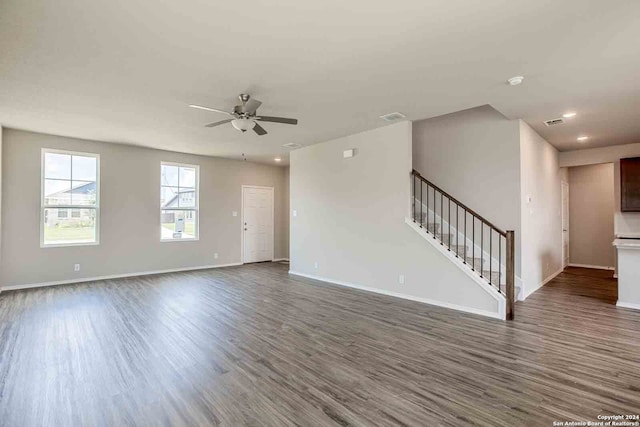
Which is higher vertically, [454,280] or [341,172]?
[341,172]

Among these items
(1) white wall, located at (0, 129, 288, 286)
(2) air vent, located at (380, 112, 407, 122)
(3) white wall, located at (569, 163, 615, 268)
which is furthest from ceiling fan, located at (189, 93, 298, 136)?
(3) white wall, located at (569, 163, 615, 268)

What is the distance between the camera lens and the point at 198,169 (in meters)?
7.71

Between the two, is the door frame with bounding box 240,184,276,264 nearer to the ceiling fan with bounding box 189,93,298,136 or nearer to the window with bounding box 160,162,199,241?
the window with bounding box 160,162,199,241

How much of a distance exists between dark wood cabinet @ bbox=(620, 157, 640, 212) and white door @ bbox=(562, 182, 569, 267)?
1204 mm

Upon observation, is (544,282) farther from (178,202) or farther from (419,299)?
(178,202)

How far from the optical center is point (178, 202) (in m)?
7.43

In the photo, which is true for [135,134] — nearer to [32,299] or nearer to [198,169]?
[198,169]

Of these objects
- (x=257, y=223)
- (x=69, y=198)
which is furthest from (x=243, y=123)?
(x=257, y=223)

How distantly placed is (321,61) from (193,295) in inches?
167

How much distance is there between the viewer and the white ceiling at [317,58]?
2.26m

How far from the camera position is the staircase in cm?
421

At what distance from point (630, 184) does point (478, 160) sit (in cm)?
374

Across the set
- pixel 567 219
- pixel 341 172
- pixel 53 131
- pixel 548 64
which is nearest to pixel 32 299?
pixel 53 131

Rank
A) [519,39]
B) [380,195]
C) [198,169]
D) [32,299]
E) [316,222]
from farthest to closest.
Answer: [198,169]
[316,222]
[380,195]
[32,299]
[519,39]
